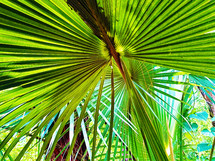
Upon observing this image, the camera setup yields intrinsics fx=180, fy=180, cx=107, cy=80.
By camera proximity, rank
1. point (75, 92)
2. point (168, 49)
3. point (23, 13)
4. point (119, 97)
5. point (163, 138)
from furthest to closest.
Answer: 1. point (119, 97)
2. point (163, 138)
3. point (75, 92)
4. point (168, 49)
5. point (23, 13)

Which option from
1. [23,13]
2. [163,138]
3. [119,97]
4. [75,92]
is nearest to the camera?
→ [23,13]

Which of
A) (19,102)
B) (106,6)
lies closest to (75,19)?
(106,6)

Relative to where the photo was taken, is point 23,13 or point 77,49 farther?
point 77,49

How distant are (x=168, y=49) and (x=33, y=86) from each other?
0.45 meters

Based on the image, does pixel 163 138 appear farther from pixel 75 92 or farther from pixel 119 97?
pixel 75 92

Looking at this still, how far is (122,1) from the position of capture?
470 mm

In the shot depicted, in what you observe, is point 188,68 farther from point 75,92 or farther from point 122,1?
point 75,92

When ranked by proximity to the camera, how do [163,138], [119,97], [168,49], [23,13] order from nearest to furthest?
[23,13]
[168,49]
[163,138]
[119,97]

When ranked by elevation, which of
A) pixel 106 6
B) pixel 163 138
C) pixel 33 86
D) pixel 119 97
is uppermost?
pixel 106 6

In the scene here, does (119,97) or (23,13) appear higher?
(23,13)

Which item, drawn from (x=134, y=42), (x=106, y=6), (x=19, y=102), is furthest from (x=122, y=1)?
(x=19, y=102)

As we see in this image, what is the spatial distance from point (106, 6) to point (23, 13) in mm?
213

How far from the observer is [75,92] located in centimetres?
71

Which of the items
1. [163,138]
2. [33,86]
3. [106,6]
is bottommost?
[163,138]
